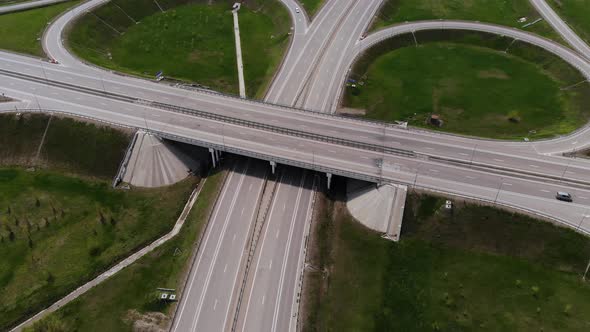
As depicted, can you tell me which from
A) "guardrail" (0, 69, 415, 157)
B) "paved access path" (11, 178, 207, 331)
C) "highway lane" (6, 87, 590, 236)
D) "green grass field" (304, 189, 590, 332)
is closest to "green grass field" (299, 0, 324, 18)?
"guardrail" (0, 69, 415, 157)

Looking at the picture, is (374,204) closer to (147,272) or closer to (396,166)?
(396,166)

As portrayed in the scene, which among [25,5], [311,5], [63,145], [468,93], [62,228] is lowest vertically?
[62,228]

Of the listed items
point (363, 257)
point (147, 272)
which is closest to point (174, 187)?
point (147, 272)

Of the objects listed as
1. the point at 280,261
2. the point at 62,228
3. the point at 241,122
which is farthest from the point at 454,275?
the point at 62,228

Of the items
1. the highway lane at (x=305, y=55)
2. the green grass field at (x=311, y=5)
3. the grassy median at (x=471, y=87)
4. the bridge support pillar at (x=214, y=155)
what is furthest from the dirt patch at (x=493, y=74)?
the bridge support pillar at (x=214, y=155)

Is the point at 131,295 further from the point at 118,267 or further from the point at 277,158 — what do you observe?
the point at 277,158
